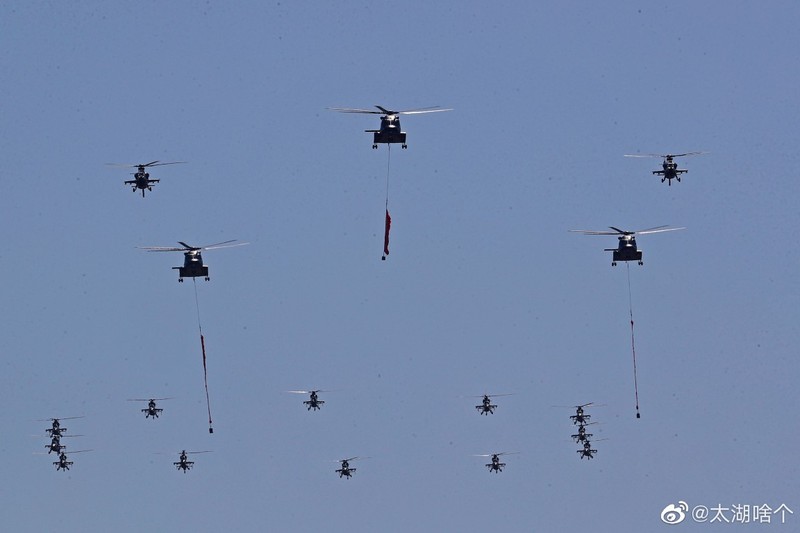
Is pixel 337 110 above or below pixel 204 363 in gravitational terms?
above

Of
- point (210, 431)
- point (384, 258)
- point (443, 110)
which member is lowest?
point (210, 431)

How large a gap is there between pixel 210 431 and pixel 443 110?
33922mm

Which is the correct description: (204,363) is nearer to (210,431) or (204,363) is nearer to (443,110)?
(210,431)

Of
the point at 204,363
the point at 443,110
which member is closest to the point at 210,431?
the point at 204,363

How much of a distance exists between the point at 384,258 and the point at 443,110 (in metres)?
13.8

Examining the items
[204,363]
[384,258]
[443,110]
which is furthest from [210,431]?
[443,110]

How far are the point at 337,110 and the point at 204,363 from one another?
24.6 meters

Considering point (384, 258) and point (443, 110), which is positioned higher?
point (443, 110)

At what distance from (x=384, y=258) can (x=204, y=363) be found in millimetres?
17730

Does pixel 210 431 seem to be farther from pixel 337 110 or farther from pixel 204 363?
pixel 337 110

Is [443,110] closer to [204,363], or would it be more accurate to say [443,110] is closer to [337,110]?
[337,110]

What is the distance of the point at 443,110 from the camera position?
19925 centimetres

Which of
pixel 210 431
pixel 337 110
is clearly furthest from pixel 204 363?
pixel 337 110

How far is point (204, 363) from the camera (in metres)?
194
